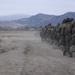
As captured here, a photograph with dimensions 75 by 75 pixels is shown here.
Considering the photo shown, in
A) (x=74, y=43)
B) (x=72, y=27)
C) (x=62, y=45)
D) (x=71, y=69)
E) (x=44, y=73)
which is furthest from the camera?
(x=62, y=45)


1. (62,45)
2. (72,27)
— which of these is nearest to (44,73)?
(72,27)

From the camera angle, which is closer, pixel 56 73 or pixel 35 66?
pixel 56 73

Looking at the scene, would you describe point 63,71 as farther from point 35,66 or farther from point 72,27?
point 72,27

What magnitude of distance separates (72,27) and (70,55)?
4379 millimetres

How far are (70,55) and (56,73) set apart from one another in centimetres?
1112

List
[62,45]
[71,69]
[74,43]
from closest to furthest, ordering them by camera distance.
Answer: [71,69]
[74,43]
[62,45]

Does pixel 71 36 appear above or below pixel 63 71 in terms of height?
above

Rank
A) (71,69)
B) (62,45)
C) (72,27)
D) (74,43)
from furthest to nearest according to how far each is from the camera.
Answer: (62,45) → (72,27) → (74,43) → (71,69)

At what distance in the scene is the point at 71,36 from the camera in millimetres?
33344

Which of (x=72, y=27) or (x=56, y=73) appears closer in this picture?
(x=56, y=73)

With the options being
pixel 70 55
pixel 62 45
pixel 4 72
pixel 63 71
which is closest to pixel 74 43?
pixel 70 55

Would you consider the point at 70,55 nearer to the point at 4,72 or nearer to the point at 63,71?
the point at 63,71

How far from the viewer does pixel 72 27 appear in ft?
112

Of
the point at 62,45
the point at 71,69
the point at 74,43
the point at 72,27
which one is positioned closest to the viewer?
the point at 71,69
